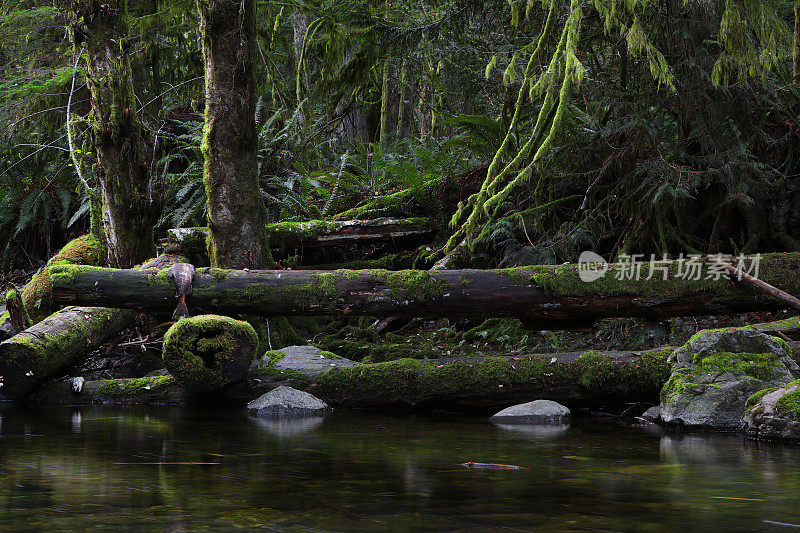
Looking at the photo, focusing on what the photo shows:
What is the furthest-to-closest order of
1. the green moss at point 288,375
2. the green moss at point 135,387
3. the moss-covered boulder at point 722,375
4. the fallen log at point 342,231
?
1. the fallen log at point 342,231
2. the green moss at point 135,387
3. the green moss at point 288,375
4. the moss-covered boulder at point 722,375

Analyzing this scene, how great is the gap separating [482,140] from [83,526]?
8.26 meters

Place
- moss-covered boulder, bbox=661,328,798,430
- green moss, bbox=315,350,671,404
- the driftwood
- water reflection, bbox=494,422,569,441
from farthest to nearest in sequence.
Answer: the driftwood
green moss, bbox=315,350,671,404
moss-covered boulder, bbox=661,328,798,430
water reflection, bbox=494,422,569,441

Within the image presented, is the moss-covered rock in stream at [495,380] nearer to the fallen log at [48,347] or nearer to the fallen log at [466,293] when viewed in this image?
the fallen log at [466,293]

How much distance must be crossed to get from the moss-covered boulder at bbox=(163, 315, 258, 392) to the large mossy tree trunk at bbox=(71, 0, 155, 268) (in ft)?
10.2

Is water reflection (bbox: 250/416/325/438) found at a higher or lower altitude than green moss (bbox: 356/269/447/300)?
lower

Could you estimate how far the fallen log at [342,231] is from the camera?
9.55 metres

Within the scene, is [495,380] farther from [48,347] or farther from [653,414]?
[48,347]

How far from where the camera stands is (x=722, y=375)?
5059 millimetres

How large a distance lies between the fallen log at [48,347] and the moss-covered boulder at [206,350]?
105 cm

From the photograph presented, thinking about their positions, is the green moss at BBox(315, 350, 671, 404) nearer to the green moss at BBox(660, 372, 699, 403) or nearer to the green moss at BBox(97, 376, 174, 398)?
the green moss at BBox(660, 372, 699, 403)

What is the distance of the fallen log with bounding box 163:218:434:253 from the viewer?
9547 millimetres

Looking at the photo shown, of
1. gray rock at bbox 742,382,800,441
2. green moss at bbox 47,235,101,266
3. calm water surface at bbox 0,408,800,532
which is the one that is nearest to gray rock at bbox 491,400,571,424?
calm water surface at bbox 0,408,800,532

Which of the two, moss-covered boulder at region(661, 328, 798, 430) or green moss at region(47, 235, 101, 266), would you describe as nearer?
moss-covered boulder at region(661, 328, 798, 430)

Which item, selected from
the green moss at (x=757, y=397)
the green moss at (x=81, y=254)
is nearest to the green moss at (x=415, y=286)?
the green moss at (x=757, y=397)
